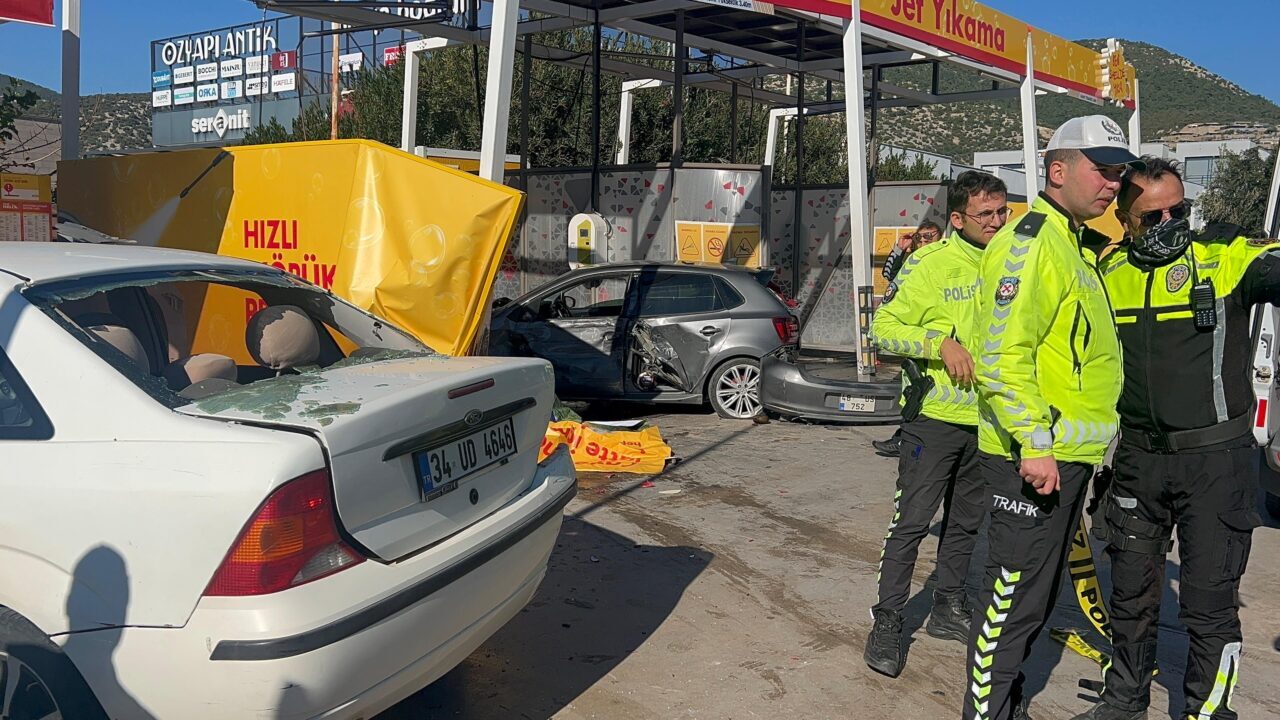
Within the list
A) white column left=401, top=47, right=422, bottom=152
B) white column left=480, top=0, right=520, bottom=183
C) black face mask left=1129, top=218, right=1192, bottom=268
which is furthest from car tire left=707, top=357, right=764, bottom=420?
white column left=401, top=47, right=422, bottom=152

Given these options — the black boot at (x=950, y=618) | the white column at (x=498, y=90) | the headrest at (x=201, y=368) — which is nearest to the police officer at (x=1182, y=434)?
the black boot at (x=950, y=618)

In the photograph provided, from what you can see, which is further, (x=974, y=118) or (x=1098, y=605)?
(x=974, y=118)

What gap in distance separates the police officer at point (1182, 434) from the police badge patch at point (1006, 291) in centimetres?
71

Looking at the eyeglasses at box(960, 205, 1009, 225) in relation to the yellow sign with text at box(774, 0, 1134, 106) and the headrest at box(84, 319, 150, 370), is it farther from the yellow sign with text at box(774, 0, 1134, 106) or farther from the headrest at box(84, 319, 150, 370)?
the yellow sign with text at box(774, 0, 1134, 106)

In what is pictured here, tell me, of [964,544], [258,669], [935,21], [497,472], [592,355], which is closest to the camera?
[258,669]

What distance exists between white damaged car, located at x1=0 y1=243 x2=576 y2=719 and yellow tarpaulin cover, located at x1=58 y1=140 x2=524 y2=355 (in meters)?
3.69

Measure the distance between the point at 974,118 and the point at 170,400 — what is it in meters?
75.9

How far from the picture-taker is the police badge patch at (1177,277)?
11.1 feet

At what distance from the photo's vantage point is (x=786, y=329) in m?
9.82

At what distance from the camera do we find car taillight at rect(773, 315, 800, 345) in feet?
32.1

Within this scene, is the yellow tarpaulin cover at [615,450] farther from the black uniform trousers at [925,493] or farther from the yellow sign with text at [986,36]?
the yellow sign with text at [986,36]

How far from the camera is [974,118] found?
72312 millimetres

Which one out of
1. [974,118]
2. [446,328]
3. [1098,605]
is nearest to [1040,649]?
[1098,605]

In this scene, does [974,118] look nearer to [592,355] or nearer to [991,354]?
[592,355]
